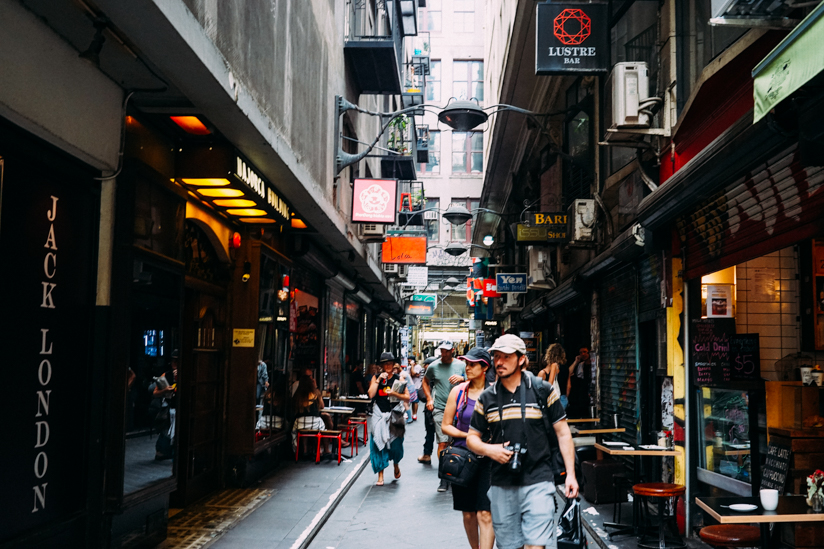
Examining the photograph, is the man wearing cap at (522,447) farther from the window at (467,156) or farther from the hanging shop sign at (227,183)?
the window at (467,156)

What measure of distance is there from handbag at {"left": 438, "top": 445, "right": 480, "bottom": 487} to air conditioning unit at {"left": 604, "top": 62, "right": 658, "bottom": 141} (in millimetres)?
4770

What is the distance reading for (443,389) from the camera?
1157 cm

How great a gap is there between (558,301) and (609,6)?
8.55 meters

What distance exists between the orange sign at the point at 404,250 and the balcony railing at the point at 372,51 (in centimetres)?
525

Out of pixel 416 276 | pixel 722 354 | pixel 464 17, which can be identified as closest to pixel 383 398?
pixel 722 354

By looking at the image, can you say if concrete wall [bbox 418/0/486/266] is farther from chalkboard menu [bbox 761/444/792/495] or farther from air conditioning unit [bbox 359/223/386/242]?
chalkboard menu [bbox 761/444/792/495]

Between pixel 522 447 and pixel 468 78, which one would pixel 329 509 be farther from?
pixel 468 78

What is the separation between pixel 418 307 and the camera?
132 ft

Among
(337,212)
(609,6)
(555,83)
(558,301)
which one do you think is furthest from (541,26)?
(558,301)

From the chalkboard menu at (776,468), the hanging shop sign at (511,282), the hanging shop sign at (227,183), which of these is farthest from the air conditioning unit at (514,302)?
the chalkboard menu at (776,468)

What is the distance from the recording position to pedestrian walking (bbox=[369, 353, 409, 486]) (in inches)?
472

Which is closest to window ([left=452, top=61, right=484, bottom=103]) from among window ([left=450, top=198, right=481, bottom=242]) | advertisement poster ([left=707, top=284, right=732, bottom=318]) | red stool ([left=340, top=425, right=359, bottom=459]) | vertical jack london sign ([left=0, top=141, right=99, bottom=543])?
window ([left=450, top=198, right=481, bottom=242])

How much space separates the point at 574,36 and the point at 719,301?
4311mm

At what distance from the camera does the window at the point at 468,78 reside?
4697 cm
